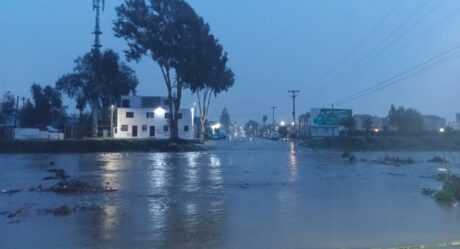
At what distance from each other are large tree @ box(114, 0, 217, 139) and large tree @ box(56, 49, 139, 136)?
2283 cm

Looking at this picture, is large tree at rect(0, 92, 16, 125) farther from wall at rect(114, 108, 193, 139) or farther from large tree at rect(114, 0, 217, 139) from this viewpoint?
large tree at rect(114, 0, 217, 139)

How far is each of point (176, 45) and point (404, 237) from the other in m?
53.5

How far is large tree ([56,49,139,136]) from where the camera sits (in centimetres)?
8731

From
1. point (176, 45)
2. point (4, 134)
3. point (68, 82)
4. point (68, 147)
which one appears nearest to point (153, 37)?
point (176, 45)

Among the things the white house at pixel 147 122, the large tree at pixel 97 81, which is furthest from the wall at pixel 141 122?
the large tree at pixel 97 81

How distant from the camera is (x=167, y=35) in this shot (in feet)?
203

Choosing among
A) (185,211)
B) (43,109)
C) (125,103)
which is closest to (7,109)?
(43,109)

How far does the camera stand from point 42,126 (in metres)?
91.9

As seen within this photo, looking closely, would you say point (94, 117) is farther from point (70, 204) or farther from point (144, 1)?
point (70, 204)

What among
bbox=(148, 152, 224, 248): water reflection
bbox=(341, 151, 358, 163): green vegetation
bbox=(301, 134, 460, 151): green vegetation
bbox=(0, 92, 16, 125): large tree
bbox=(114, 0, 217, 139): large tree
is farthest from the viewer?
bbox=(0, 92, 16, 125): large tree

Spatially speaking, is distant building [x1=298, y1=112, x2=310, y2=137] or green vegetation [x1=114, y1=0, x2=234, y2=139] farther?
distant building [x1=298, y1=112, x2=310, y2=137]

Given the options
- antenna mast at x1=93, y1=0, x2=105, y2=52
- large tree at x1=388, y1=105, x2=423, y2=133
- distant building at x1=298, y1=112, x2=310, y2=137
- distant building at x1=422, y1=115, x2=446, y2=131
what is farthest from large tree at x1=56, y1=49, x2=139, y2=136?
distant building at x1=422, y1=115, x2=446, y2=131

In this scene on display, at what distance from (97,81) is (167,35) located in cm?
3131

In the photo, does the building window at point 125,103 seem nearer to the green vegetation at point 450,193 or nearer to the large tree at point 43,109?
the large tree at point 43,109
